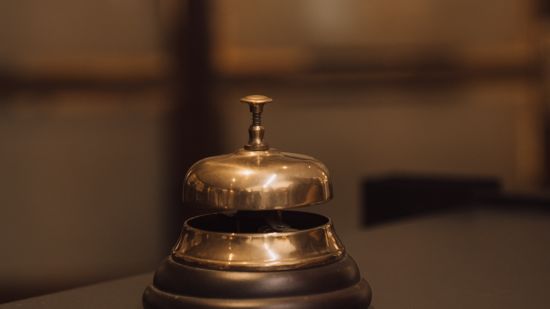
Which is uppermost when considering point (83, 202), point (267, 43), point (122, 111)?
point (267, 43)

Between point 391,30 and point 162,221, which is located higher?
point 391,30

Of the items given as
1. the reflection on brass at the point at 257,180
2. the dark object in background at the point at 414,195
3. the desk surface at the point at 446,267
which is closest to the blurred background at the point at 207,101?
the dark object in background at the point at 414,195

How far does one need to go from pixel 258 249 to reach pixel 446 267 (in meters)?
0.42

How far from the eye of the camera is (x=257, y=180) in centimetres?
87

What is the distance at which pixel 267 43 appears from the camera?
2871 mm

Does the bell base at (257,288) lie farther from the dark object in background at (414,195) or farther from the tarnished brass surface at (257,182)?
the dark object in background at (414,195)

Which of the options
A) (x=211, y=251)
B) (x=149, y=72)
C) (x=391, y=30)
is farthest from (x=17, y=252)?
(x=211, y=251)

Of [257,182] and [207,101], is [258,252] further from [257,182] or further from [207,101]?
[207,101]

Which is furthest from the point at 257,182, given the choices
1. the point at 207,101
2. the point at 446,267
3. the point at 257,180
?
the point at 207,101

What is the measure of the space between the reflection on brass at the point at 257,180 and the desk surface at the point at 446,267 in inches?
7.0

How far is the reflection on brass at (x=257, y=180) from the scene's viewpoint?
2.82 feet

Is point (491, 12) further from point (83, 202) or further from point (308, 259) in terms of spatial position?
point (308, 259)

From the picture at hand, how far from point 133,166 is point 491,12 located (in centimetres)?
147

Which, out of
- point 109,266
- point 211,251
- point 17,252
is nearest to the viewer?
point 211,251
